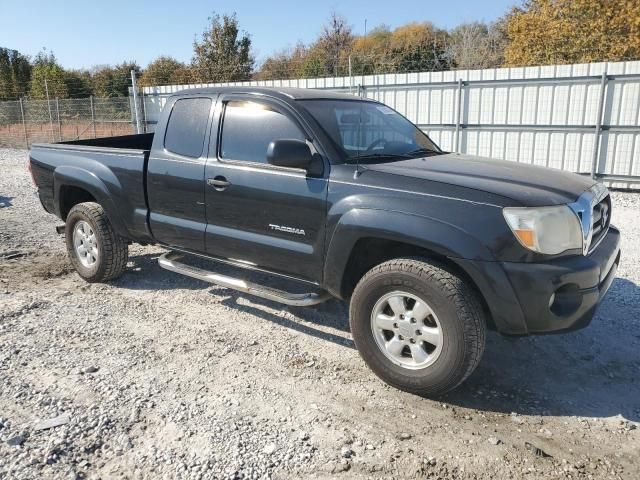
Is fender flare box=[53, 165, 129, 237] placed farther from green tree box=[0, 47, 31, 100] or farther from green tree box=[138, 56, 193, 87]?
green tree box=[0, 47, 31, 100]

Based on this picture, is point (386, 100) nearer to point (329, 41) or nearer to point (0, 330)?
point (0, 330)

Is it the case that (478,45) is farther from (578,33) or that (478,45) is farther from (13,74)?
(13,74)

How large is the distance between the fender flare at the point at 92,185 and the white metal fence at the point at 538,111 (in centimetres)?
895

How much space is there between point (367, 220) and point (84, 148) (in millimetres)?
3390

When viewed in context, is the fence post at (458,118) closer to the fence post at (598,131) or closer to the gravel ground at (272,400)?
the fence post at (598,131)

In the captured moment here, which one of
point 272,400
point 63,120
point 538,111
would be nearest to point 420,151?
point 272,400

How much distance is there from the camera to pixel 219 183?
166 inches

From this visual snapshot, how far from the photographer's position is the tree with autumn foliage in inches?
684

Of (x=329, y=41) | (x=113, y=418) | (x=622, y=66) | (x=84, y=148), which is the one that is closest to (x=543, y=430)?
(x=113, y=418)

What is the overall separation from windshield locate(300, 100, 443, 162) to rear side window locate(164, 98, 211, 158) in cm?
97

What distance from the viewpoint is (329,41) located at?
2945cm

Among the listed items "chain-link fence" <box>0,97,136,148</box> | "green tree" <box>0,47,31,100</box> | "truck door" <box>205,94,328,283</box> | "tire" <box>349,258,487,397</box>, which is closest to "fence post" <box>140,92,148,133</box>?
"chain-link fence" <box>0,97,136,148</box>

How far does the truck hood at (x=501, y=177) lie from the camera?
3.19 m

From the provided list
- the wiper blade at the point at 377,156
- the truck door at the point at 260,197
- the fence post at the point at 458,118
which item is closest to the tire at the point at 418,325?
→ the truck door at the point at 260,197
